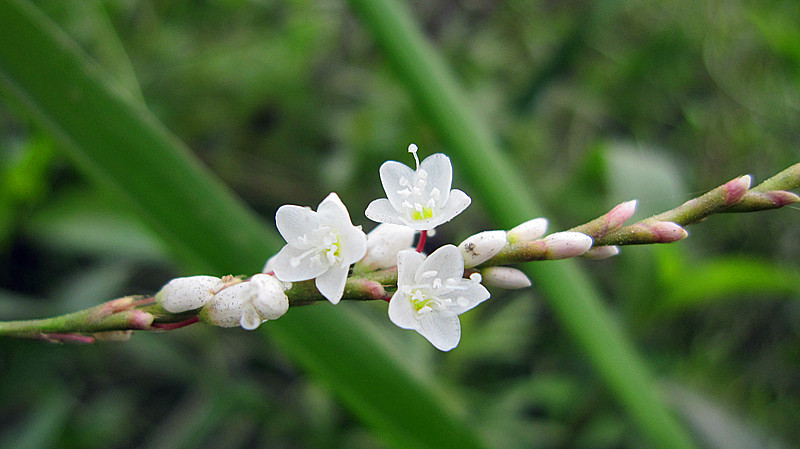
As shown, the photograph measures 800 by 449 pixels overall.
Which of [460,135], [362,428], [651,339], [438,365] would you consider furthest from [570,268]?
[651,339]

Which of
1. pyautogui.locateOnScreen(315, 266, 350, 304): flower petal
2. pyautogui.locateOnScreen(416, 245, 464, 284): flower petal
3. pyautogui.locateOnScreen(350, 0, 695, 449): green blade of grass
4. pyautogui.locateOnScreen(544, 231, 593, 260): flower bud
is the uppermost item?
pyautogui.locateOnScreen(350, 0, 695, 449): green blade of grass

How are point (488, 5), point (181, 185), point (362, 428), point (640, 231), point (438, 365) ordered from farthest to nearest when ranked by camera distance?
point (488, 5) → point (438, 365) → point (362, 428) → point (181, 185) → point (640, 231)

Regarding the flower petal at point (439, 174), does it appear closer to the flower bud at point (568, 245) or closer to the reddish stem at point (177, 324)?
the flower bud at point (568, 245)

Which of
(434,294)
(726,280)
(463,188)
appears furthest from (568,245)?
(463,188)

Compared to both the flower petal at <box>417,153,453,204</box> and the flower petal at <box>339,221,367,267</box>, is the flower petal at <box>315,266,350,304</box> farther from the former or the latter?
the flower petal at <box>417,153,453,204</box>

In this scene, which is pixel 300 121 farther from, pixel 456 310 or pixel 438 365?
pixel 456 310

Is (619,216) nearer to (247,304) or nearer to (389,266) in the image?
(389,266)

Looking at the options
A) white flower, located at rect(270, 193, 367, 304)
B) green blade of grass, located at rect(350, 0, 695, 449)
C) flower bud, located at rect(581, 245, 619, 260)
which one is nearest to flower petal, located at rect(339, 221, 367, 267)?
white flower, located at rect(270, 193, 367, 304)
